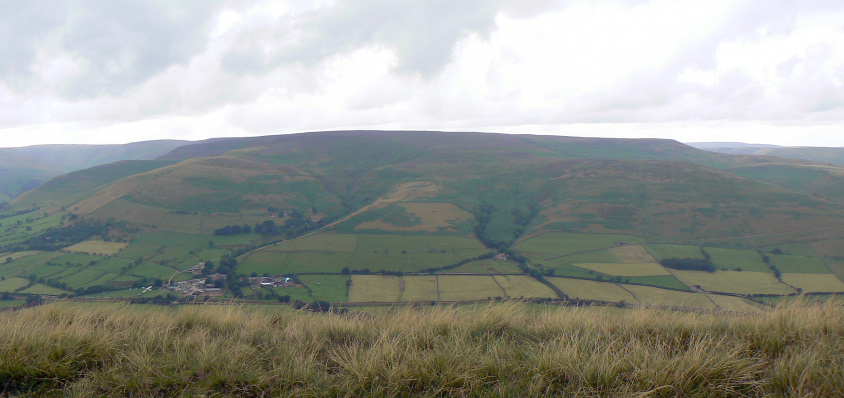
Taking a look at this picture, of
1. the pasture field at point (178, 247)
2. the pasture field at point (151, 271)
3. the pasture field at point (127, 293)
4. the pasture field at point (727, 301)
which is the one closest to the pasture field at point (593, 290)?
the pasture field at point (727, 301)

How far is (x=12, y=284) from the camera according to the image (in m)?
57.1

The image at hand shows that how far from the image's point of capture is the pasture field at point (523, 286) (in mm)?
50750

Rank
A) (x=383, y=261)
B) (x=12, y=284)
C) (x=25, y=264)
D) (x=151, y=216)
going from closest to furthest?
(x=12, y=284), (x=25, y=264), (x=383, y=261), (x=151, y=216)

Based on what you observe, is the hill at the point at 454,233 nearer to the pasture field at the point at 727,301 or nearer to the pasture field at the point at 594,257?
the pasture field at the point at 727,301

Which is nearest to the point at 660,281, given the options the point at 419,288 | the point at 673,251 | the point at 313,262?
the point at 673,251

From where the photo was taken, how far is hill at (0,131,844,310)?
56562mm

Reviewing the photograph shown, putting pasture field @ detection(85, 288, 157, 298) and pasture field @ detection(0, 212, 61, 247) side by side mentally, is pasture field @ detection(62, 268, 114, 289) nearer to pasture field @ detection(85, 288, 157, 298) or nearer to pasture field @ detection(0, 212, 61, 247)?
pasture field @ detection(85, 288, 157, 298)

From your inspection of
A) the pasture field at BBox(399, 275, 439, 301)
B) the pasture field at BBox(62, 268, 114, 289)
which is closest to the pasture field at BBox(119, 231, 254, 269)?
the pasture field at BBox(62, 268, 114, 289)

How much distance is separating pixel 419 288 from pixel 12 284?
220 ft

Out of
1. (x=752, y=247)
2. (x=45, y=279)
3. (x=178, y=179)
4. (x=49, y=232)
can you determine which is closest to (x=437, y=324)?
(x=45, y=279)

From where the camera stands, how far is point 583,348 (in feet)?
17.2

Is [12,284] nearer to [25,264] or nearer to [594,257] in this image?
[25,264]

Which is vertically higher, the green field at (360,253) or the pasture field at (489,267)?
the green field at (360,253)

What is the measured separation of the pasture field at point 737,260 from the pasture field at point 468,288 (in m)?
42.8
